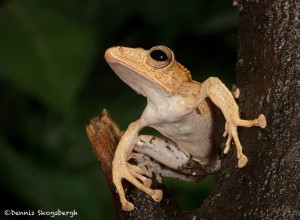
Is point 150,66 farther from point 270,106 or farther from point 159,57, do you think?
point 270,106

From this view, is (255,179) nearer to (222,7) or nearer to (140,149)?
(140,149)

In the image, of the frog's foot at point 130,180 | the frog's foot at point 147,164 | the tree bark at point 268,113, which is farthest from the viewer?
the frog's foot at point 147,164

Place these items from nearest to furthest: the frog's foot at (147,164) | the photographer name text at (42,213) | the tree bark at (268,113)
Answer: the tree bark at (268,113), the frog's foot at (147,164), the photographer name text at (42,213)

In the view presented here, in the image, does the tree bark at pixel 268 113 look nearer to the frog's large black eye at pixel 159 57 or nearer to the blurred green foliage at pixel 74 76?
the frog's large black eye at pixel 159 57

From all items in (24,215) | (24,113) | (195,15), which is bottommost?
(24,215)

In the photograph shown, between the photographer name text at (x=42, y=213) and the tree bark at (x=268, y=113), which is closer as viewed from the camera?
the tree bark at (x=268, y=113)

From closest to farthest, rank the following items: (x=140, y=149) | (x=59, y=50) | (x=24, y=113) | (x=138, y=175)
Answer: (x=138, y=175) < (x=140, y=149) < (x=59, y=50) < (x=24, y=113)

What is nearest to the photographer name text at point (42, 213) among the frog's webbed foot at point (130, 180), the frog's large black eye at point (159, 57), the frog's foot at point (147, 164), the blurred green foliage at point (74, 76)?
the blurred green foliage at point (74, 76)

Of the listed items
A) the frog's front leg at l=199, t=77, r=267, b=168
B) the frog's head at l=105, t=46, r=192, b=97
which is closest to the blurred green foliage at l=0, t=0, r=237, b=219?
the frog's head at l=105, t=46, r=192, b=97

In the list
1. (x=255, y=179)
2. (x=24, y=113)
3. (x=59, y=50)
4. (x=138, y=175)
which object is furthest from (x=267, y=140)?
(x=24, y=113)
